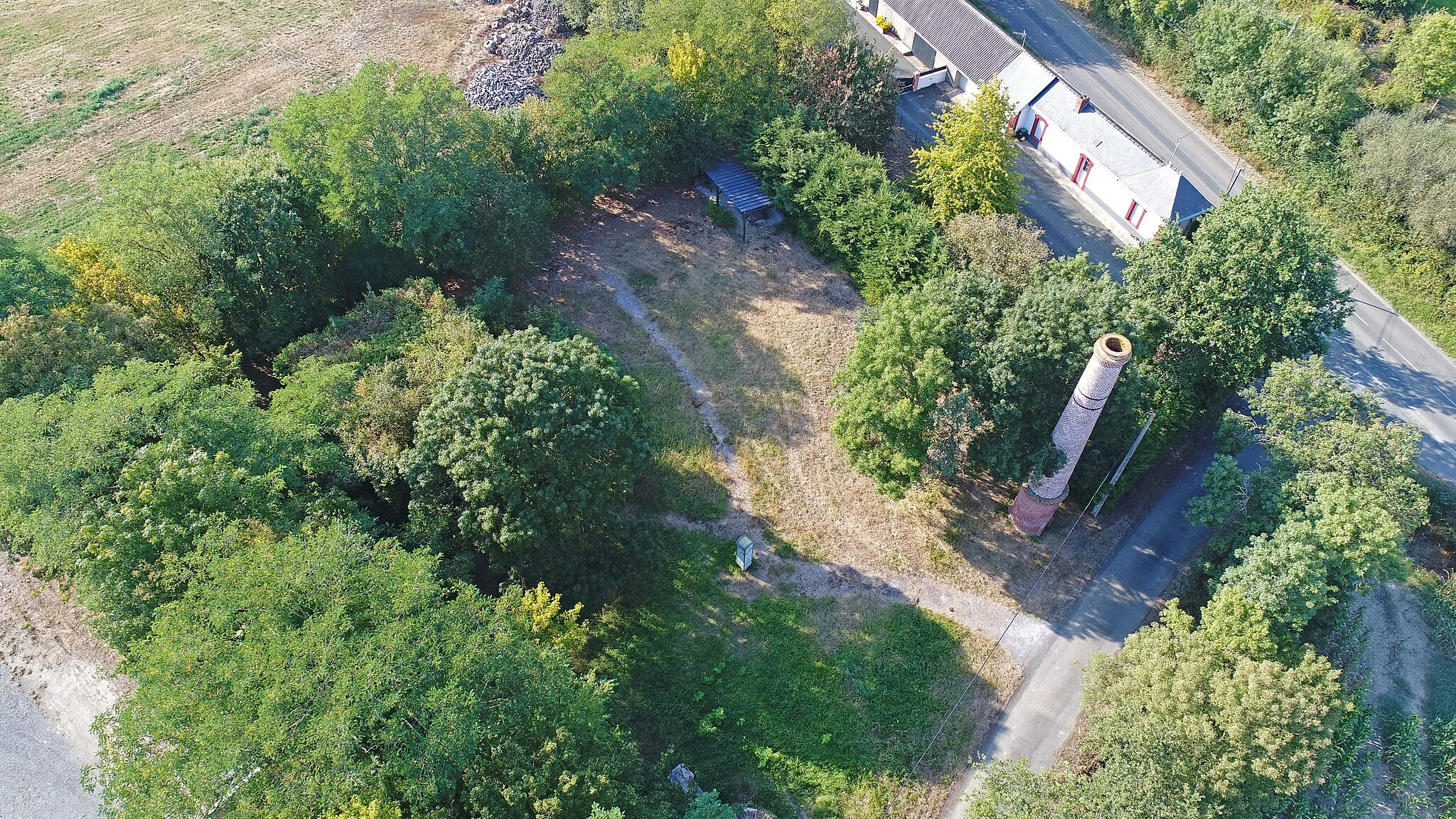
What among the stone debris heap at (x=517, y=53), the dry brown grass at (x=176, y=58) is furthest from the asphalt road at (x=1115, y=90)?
the dry brown grass at (x=176, y=58)

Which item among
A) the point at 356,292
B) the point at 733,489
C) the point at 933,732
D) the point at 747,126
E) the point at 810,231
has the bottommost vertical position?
the point at 933,732

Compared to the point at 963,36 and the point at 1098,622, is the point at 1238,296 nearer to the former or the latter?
the point at 1098,622

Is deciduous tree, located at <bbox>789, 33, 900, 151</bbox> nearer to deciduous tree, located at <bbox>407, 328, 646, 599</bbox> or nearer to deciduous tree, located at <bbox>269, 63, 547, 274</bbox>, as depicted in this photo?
deciduous tree, located at <bbox>269, 63, 547, 274</bbox>

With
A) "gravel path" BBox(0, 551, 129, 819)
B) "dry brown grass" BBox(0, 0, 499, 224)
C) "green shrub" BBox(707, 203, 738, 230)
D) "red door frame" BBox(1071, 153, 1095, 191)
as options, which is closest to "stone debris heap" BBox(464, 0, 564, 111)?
"dry brown grass" BBox(0, 0, 499, 224)

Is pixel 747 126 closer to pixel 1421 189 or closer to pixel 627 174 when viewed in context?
pixel 627 174

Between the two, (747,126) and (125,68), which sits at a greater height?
(747,126)

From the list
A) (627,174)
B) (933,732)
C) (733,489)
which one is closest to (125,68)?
(627,174)

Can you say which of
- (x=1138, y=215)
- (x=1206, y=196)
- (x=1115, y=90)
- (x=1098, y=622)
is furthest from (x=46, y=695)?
(x=1115, y=90)

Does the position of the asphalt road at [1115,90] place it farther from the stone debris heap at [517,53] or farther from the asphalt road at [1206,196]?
the stone debris heap at [517,53]
